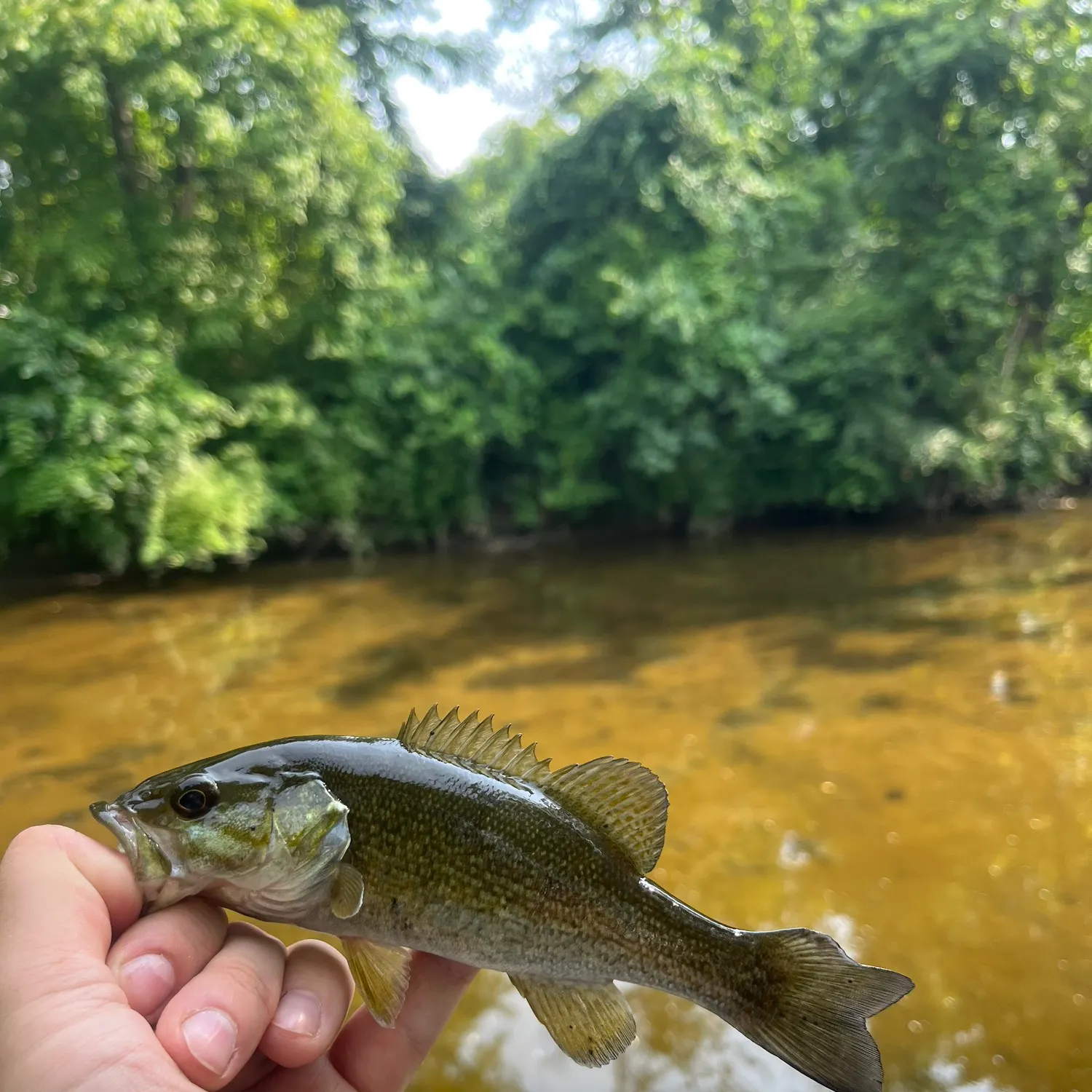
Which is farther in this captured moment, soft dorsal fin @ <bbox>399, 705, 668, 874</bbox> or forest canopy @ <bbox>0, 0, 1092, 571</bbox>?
forest canopy @ <bbox>0, 0, 1092, 571</bbox>

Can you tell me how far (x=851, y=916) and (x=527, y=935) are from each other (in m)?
2.95

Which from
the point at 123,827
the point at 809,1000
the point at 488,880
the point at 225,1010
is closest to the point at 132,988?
the point at 225,1010

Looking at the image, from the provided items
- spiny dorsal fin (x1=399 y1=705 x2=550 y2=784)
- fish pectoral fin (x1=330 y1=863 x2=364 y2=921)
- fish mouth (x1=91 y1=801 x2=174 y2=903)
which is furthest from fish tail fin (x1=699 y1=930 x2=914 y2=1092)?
fish mouth (x1=91 y1=801 x2=174 y2=903)

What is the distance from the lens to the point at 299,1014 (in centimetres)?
143

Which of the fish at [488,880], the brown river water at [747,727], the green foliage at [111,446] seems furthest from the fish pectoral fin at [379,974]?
the green foliage at [111,446]

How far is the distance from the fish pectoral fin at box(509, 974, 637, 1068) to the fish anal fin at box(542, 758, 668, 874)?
28 cm

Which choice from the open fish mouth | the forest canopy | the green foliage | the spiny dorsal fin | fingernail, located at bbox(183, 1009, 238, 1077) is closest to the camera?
fingernail, located at bbox(183, 1009, 238, 1077)

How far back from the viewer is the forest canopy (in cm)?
1155

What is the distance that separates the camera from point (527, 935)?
60.8 inches

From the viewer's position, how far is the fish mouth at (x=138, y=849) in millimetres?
1364

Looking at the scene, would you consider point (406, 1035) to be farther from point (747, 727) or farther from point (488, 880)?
point (747, 727)

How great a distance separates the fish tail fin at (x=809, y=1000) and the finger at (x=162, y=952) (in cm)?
102

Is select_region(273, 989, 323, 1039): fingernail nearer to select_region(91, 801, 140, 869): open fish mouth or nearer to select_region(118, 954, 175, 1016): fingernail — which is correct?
select_region(118, 954, 175, 1016): fingernail

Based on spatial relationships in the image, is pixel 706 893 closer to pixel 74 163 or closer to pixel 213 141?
pixel 213 141
